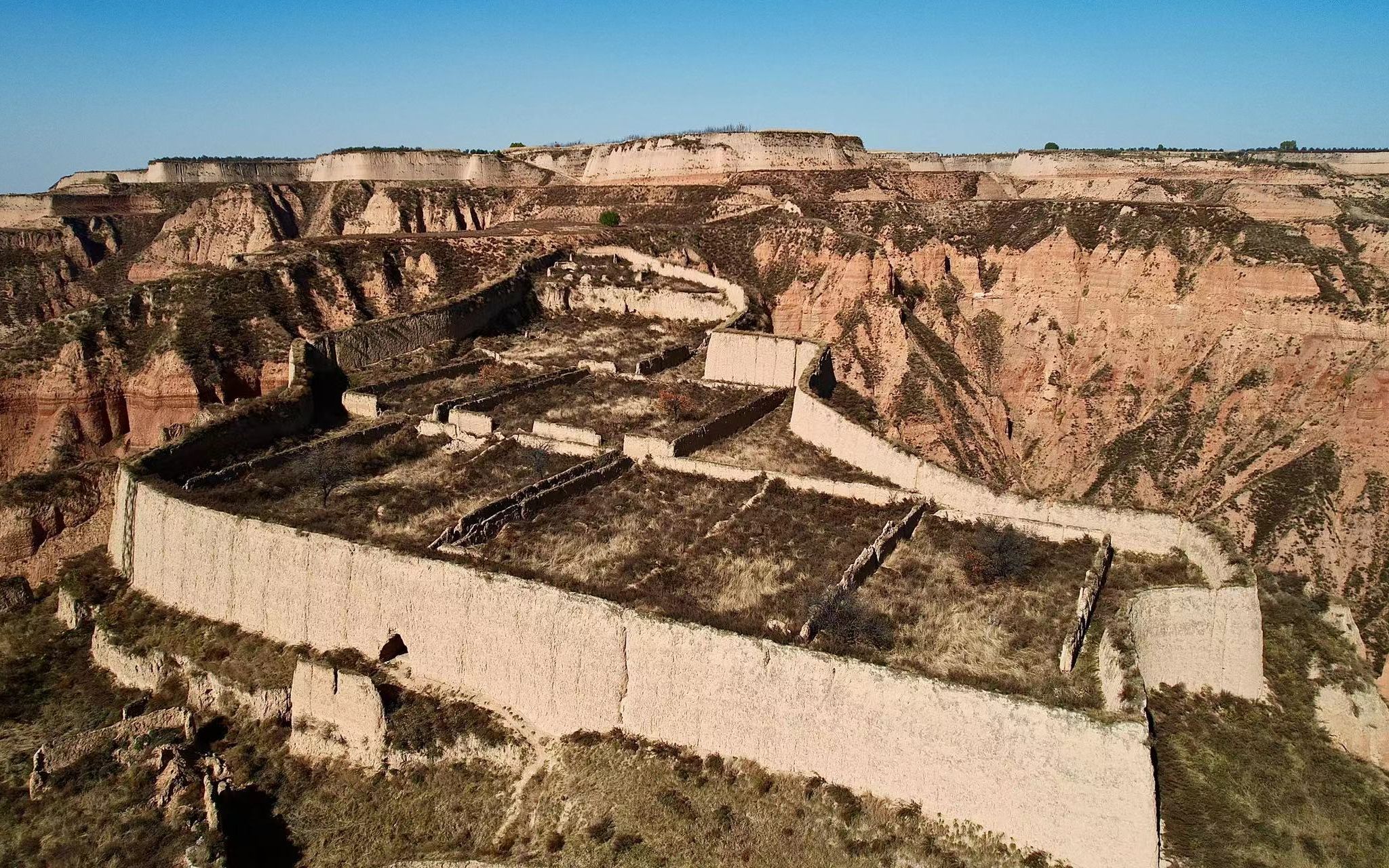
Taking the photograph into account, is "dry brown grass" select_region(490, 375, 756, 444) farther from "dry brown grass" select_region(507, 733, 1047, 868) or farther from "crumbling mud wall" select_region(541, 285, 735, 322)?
"dry brown grass" select_region(507, 733, 1047, 868)

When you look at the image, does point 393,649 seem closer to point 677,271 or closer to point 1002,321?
point 677,271

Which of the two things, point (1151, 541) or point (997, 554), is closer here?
point (997, 554)

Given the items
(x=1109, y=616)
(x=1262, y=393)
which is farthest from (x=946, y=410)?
(x=1109, y=616)

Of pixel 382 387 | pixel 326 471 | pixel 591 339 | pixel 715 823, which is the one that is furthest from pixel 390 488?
pixel 591 339

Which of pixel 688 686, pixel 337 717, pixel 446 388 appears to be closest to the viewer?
pixel 688 686

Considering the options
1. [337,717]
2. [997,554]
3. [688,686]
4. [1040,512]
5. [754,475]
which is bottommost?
[337,717]

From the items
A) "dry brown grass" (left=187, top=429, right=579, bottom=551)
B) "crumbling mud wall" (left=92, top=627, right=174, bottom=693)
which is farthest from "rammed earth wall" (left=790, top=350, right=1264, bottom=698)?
"crumbling mud wall" (left=92, top=627, right=174, bottom=693)

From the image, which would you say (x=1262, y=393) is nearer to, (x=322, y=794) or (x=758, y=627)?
(x=758, y=627)
